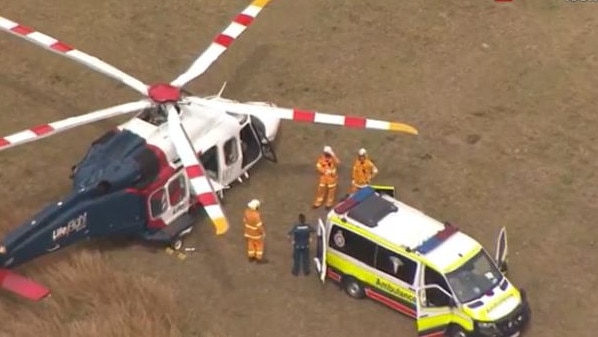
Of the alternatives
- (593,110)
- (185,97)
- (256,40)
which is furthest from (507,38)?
(185,97)

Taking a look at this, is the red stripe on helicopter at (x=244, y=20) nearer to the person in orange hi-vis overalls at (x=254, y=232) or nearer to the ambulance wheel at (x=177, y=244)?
the person in orange hi-vis overalls at (x=254, y=232)

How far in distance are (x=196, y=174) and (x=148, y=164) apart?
1580 mm

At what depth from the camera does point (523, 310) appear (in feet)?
54.7

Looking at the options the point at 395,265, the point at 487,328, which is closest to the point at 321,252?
the point at 395,265

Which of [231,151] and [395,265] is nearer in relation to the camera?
[395,265]

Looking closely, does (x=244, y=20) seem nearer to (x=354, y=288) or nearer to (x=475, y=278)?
(x=354, y=288)

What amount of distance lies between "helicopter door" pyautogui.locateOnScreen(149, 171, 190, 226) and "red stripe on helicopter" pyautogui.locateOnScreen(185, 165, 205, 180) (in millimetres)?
1545

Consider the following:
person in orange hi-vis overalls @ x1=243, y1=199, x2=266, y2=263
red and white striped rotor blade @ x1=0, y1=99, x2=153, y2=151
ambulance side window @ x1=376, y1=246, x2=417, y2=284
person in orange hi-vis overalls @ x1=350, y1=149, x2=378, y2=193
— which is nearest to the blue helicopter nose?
red and white striped rotor blade @ x1=0, y1=99, x2=153, y2=151

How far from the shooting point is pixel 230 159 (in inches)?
762

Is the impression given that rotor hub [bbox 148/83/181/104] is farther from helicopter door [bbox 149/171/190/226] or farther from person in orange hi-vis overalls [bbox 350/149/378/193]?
person in orange hi-vis overalls [bbox 350/149/378/193]

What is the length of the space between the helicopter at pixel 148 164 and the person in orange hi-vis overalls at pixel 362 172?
1186 mm

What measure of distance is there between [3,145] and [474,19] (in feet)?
39.8

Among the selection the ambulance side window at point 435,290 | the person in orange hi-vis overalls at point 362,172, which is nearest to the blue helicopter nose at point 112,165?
the person in orange hi-vis overalls at point 362,172

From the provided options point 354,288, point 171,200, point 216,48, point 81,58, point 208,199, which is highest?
point 81,58
